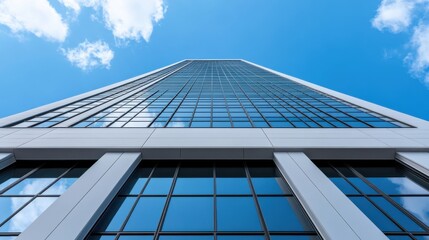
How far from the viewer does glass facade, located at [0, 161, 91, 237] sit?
23.6ft

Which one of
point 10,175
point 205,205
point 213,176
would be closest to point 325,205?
point 205,205

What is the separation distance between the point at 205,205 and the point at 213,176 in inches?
78.6

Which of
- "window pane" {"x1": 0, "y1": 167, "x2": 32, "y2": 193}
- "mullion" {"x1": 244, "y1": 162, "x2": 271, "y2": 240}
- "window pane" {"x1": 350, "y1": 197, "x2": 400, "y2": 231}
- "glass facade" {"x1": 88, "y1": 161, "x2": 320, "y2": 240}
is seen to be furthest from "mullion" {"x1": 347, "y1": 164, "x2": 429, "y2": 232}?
"window pane" {"x1": 0, "y1": 167, "x2": 32, "y2": 193}

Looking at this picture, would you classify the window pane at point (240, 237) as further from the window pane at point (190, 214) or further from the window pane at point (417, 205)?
the window pane at point (417, 205)

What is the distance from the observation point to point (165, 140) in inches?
444

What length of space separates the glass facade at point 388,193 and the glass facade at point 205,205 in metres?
2.40

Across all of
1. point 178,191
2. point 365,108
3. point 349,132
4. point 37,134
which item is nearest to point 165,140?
point 178,191

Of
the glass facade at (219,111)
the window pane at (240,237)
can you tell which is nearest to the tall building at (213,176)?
the window pane at (240,237)

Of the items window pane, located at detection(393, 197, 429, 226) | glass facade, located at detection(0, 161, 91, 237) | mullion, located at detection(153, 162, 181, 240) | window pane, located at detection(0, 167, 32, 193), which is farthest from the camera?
window pane, located at detection(0, 167, 32, 193)

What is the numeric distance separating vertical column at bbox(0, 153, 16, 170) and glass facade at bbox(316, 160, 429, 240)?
45.6 ft

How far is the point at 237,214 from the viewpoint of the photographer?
744 cm

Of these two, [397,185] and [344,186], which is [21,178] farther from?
[397,185]

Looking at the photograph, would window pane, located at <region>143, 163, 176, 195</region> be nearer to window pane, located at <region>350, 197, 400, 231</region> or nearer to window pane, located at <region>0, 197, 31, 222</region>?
window pane, located at <region>0, 197, 31, 222</region>

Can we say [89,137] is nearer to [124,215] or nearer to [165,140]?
[165,140]
